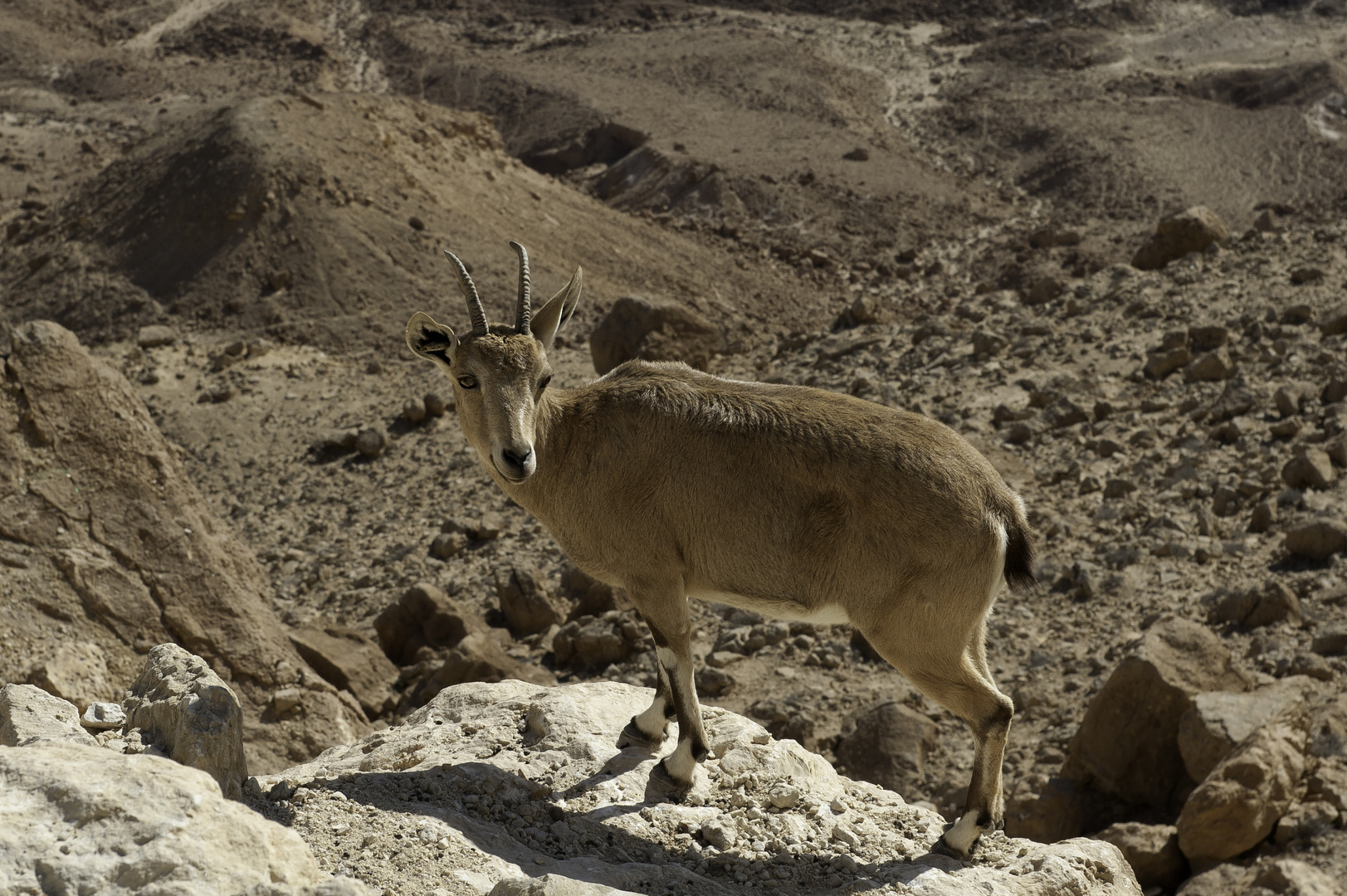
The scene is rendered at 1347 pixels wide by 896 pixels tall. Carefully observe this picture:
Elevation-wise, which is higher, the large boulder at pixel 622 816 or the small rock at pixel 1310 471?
the large boulder at pixel 622 816

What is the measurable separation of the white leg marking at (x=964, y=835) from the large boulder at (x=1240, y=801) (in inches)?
129

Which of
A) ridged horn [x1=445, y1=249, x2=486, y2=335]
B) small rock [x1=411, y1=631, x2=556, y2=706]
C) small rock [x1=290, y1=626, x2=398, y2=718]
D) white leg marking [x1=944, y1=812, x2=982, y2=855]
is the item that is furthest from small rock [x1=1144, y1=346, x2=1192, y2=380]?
ridged horn [x1=445, y1=249, x2=486, y2=335]

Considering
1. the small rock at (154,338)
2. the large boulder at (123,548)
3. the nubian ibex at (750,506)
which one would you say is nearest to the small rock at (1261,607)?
the nubian ibex at (750,506)

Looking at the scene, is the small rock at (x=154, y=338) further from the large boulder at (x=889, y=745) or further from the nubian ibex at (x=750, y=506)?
the nubian ibex at (x=750, y=506)

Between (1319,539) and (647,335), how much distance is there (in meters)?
12.1

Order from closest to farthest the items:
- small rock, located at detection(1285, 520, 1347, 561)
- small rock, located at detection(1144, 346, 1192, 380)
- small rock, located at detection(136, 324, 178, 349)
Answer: small rock, located at detection(1285, 520, 1347, 561)
small rock, located at detection(1144, 346, 1192, 380)
small rock, located at detection(136, 324, 178, 349)

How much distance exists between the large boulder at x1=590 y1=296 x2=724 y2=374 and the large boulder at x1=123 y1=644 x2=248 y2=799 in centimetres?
1526

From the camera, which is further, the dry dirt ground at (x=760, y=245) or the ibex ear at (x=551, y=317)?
the dry dirt ground at (x=760, y=245)

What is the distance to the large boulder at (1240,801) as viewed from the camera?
9.55 meters

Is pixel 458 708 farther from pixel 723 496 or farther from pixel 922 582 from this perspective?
pixel 922 582

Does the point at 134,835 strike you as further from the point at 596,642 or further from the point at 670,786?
the point at 596,642

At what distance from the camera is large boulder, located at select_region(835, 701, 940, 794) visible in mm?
11677

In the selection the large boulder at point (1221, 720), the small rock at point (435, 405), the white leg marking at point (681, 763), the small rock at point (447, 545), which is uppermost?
the white leg marking at point (681, 763)

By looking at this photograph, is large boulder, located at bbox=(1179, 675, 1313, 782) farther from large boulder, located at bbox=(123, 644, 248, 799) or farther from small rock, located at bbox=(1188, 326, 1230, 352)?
small rock, located at bbox=(1188, 326, 1230, 352)
